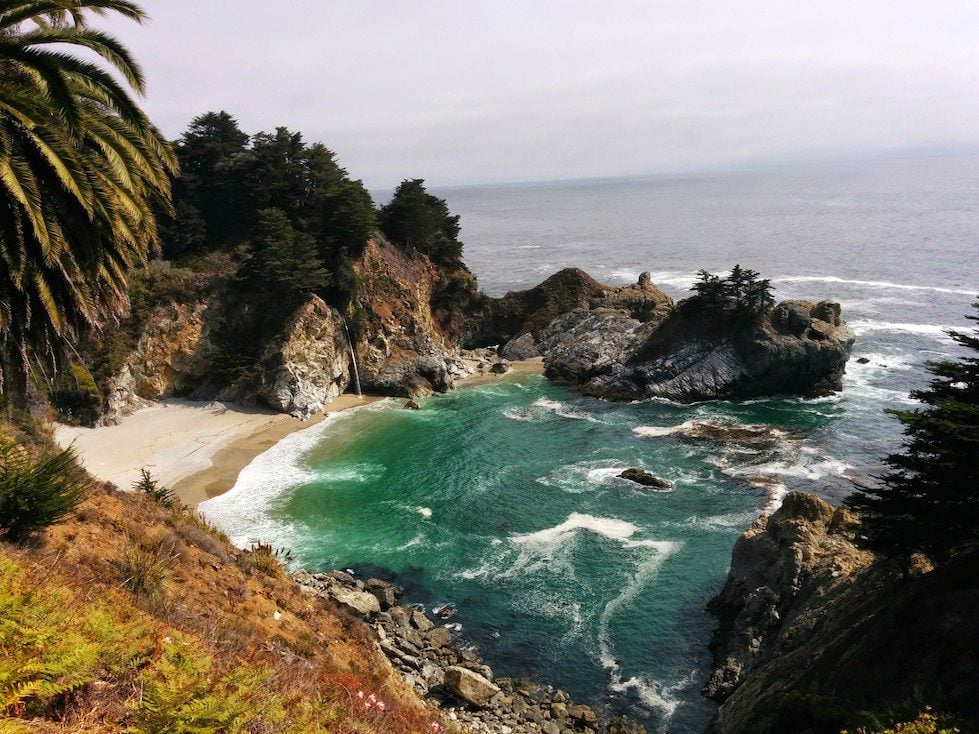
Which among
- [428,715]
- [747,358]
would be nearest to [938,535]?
[428,715]

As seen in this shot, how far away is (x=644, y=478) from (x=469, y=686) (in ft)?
65.7

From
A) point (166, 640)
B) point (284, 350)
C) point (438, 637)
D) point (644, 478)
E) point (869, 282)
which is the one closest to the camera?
point (166, 640)

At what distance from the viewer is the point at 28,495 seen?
1082 cm

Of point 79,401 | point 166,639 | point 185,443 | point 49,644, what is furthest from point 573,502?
point 79,401

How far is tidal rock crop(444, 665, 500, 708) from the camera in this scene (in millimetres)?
19609

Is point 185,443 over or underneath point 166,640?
underneath

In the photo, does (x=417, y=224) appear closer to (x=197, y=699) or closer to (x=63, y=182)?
(x=63, y=182)

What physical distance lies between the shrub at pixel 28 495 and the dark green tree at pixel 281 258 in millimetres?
37996

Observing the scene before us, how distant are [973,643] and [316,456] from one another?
117ft

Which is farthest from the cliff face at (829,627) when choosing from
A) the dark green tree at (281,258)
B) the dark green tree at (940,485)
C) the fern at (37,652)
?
the dark green tree at (281,258)

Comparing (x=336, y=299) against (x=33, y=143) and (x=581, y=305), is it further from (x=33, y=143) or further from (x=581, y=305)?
(x=33, y=143)

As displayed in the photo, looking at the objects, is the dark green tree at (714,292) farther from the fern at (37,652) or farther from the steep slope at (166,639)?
the fern at (37,652)

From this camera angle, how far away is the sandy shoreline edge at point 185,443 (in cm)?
3625

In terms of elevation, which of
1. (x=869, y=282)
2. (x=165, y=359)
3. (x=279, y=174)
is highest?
(x=279, y=174)
